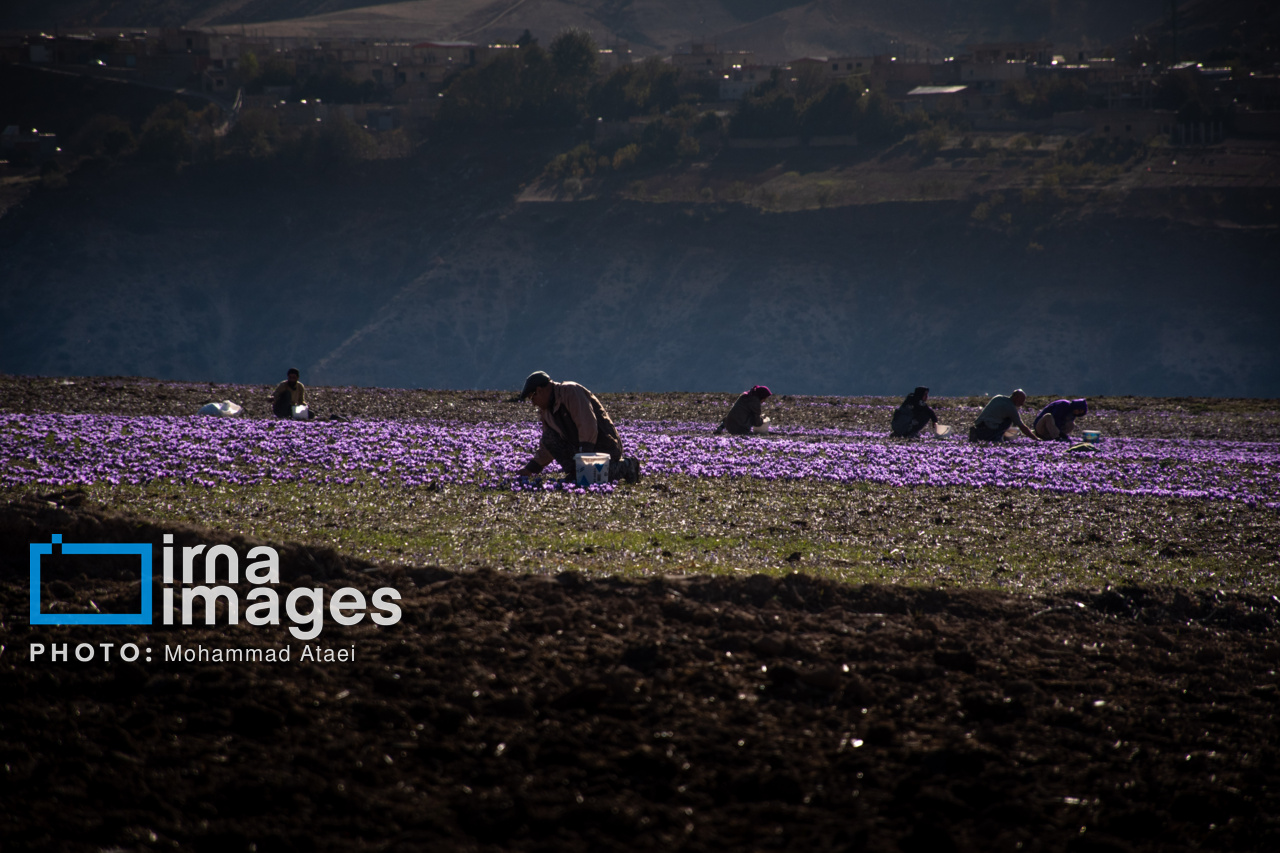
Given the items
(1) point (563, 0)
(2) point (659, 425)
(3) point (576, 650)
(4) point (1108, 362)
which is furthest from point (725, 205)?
(1) point (563, 0)

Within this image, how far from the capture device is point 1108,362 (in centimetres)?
6925

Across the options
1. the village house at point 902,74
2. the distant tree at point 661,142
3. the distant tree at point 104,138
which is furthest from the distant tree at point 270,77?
the village house at point 902,74

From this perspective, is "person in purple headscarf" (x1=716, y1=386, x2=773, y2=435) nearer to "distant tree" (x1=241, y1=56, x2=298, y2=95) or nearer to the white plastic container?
the white plastic container

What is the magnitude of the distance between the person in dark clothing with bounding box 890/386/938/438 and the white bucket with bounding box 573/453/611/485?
387 inches

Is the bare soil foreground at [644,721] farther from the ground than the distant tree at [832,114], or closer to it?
closer to it

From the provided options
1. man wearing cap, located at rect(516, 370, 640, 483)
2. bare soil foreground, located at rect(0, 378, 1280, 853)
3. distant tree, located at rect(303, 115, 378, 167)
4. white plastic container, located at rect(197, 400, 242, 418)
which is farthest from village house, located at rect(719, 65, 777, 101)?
bare soil foreground, located at rect(0, 378, 1280, 853)

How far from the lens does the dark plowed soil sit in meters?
5.78

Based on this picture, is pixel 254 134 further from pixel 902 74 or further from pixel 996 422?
pixel 996 422

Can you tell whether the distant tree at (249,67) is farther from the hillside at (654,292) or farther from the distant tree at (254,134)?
the hillside at (654,292)

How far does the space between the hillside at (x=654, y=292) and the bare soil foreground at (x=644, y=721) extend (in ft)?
205

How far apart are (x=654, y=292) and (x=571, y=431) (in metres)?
68.2

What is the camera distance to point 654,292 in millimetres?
81312

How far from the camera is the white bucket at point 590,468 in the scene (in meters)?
13.4

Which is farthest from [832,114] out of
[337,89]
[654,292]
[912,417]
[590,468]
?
[590,468]
